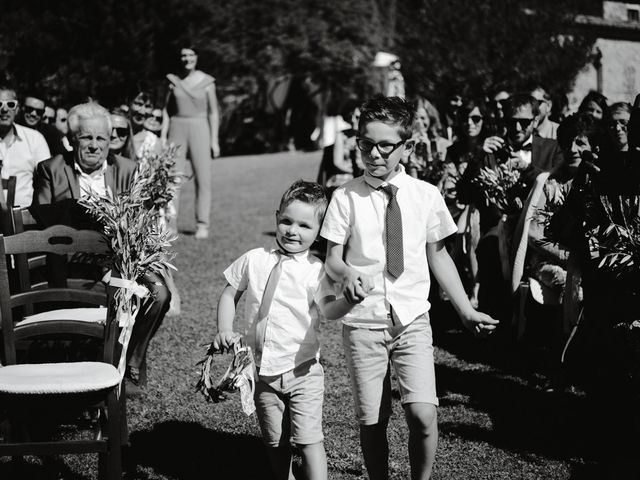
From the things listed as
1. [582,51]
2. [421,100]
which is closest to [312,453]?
[421,100]

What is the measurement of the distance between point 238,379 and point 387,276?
822 millimetres

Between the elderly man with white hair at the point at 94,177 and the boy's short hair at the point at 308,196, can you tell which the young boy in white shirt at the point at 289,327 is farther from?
the elderly man with white hair at the point at 94,177

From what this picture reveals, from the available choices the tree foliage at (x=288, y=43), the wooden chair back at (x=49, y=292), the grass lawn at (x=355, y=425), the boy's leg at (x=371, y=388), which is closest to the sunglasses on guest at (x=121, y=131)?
the grass lawn at (x=355, y=425)

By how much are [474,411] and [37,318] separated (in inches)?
112

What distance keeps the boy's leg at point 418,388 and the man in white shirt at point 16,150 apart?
507 cm

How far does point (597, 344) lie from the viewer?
5.12 m

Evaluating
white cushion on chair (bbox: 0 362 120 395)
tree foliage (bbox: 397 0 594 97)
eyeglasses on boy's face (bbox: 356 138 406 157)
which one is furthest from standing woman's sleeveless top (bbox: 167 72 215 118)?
eyeglasses on boy's face (bbox: 356 138 406 157)

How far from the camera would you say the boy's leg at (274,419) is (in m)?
4.08

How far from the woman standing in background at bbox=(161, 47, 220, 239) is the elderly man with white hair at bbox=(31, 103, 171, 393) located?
5.81 meters

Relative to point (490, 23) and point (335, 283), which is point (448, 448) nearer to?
point (335, 283)

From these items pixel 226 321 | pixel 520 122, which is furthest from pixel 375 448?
pixel 520 122

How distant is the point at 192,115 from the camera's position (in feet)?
40.7

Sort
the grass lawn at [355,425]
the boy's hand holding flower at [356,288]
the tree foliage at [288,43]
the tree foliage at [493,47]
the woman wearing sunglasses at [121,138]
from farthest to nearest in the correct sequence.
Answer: the tree foliage at [288,43] → the tree foliage at [493,47] → the woman wearing sunglasses at [121,138] → the grass lawn at [355,425] → the boy's hand holding flower at [356,288]

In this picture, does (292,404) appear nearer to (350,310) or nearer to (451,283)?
(350,310)
